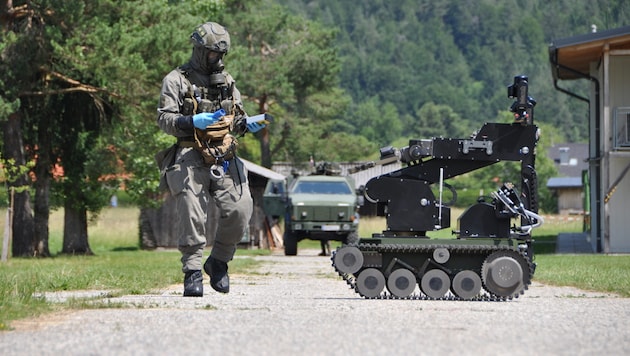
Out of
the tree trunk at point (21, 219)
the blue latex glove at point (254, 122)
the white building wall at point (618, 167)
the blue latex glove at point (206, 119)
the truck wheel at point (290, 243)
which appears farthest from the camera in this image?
the white building wall at point (618, 167)

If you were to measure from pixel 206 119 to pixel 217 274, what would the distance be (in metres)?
1.62

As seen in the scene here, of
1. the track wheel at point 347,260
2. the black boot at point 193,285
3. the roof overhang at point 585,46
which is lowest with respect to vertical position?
the black boot at point 193,285

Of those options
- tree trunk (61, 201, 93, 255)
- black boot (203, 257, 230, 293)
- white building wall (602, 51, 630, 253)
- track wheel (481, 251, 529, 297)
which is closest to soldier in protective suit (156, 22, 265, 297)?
black boot (203, 257, 230, 293)

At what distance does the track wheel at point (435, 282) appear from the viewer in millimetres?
12062

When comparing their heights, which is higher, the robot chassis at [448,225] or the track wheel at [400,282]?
the robot chassis at [448,225]

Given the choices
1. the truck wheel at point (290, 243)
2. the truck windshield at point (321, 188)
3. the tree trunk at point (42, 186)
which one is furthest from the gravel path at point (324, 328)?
the tree trunk at point (42, 186)

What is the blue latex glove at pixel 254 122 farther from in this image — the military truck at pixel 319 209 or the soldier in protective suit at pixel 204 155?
the military truck at pixel 319 209

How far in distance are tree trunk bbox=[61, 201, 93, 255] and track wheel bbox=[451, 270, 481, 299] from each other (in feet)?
90.3

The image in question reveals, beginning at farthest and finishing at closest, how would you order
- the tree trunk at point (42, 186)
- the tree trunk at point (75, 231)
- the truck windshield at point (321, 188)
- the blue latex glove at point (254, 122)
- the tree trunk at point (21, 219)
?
1. the tree trunk at point (75, 231)
2. the tree trunk at point (42, 186)
3. the truck windshield at point (321, 188)
4. the tree trunk at point (21, 219)
5. the blue latex glove at point (254, 122)

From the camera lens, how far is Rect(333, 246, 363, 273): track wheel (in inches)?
476

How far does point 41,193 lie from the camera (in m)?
36.3

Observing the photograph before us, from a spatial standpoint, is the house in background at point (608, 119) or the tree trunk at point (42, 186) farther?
the tree trunk at point (42, 186)

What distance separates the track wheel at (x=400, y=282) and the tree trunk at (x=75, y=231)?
27.3 meters

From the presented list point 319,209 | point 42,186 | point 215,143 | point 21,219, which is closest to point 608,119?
point 319,209
